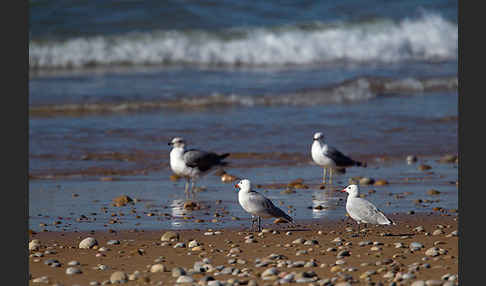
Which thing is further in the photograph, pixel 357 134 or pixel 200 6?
pixel 200 6

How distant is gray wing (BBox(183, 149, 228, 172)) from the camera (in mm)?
9281

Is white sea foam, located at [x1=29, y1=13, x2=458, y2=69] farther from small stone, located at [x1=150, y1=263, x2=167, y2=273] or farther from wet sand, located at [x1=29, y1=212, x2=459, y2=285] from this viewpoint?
small stone, located at [x1=150, y1=263, x2=167, y2=273]

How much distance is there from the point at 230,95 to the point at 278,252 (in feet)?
30.1

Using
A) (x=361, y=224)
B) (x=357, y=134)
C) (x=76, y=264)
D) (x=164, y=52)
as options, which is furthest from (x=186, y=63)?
(x=76, y=264)

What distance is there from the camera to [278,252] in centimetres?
616

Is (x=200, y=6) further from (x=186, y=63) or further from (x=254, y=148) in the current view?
(x=254, y=148)

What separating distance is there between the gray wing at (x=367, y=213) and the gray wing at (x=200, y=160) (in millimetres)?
2685

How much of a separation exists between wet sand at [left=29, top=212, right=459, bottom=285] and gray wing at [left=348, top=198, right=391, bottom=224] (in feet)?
0.36

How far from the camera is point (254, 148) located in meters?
11.3

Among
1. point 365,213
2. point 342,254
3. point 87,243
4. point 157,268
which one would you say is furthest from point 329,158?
point 157,268

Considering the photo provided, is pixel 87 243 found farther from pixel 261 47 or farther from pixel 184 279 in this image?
pixel 261 47

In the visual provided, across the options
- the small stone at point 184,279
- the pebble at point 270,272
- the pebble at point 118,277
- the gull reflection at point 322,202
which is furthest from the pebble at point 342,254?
the gull reflection at point 322,202

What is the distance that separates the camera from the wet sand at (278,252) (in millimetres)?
5379

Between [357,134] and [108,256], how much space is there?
673cm
